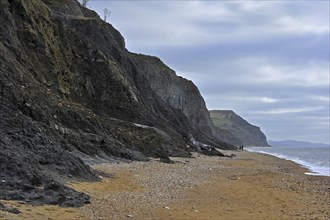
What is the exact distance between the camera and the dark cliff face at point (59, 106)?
44.1 feet

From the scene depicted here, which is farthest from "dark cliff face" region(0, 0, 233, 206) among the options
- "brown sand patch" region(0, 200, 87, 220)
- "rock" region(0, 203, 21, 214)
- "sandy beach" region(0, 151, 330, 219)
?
"rock" region(0, 203, 21, 214)

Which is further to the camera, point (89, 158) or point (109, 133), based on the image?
point (109, 133)

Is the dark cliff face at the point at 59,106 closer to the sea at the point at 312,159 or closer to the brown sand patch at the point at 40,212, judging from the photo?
the brown sand patch at the point at 40,212

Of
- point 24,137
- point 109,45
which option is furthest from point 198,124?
point 24,137

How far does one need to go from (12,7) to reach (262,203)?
26.1 meters

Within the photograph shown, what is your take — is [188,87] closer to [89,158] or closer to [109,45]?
[109,45]

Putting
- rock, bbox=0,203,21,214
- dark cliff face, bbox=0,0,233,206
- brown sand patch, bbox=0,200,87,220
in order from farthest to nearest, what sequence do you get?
1. dark cliff face, bbox=0,0,233,206
2. rock, bbox=0,203,21,214
3. brown sand patch, bbox=0,200,87,220

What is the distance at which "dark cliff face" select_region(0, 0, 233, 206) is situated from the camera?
44.1 ft

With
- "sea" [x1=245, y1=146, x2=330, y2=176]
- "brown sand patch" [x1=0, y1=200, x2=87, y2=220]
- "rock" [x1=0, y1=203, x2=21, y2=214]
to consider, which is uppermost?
"rock" [x1=0, y1=203, x2=21, y2=214]

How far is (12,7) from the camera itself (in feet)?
109

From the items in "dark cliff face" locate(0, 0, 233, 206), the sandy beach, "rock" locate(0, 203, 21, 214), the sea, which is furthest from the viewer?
the sea

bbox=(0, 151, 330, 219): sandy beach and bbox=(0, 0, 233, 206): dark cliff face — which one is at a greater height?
bbox=(0, 0, 233, 206): dark cliff face

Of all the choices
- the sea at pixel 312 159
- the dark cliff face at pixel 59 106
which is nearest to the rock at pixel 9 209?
the dark cliff face at pixel 59 106

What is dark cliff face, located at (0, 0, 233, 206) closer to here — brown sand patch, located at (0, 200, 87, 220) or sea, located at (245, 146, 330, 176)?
brown sand patch, located at (0, 200, 87, 220)
